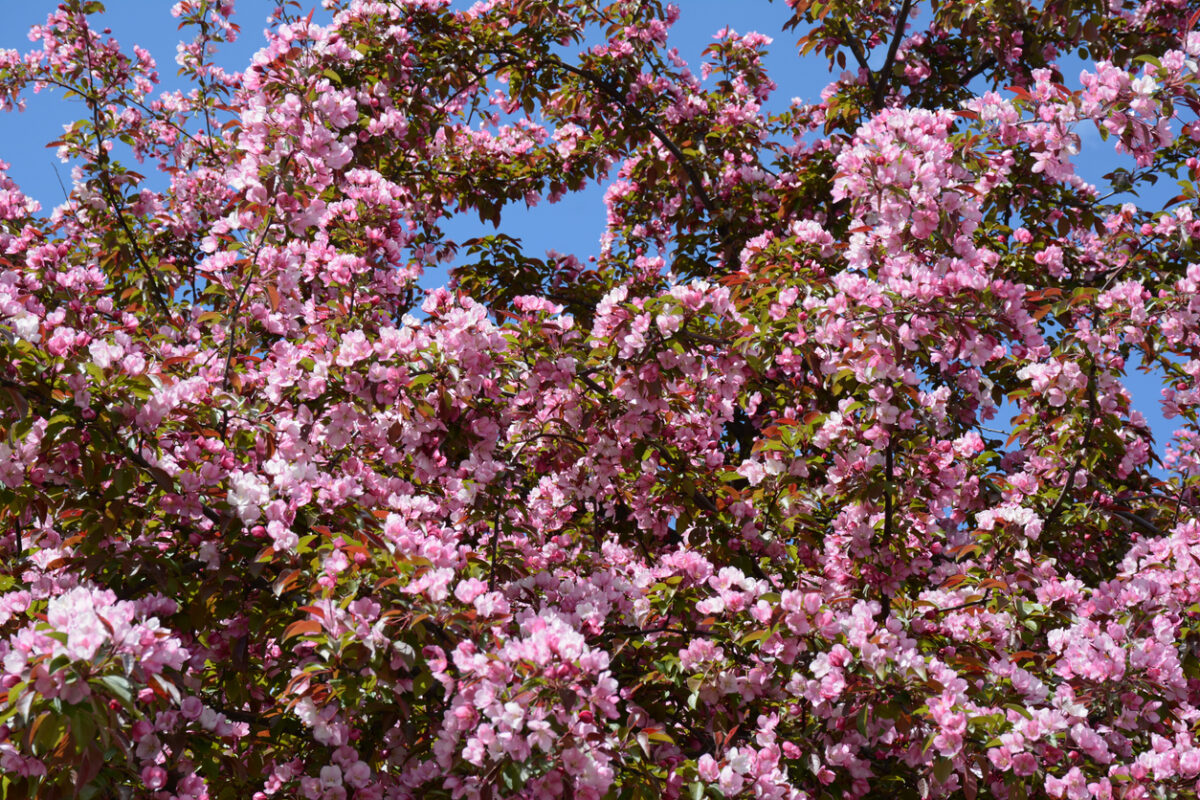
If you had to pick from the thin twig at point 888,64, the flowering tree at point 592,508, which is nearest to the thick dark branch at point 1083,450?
the flowering tree at point 592,508

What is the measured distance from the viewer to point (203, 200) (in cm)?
568

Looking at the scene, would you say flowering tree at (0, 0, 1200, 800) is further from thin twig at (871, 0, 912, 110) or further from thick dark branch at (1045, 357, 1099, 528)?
thin twig at (871, 0, 912, 110)

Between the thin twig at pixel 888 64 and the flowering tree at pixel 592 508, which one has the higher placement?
the thin twig at pixel 888 64

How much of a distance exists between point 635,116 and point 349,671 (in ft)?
15.0

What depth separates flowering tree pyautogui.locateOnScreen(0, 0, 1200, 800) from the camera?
2207mm

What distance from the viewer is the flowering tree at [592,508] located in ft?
7.24

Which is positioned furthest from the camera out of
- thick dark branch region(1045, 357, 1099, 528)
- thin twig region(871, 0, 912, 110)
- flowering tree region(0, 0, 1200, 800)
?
thin twig region(871, 0, 912, 110)

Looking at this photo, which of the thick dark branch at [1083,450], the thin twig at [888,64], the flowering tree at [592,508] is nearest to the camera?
the flowering tree at [592,508]

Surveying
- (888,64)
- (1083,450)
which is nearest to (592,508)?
(1083,450)

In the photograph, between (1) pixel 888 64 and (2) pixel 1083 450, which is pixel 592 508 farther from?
(1) pixel 888 64

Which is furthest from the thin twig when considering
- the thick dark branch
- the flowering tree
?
the thick dark branch

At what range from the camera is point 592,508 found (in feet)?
14.7

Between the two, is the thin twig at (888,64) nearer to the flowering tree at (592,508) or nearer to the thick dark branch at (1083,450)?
the flowering tree at (592,508)

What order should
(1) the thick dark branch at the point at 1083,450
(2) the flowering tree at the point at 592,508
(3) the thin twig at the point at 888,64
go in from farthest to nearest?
(3) the thin twig at the point at 888,64 → (1) the thick dark branch at the point at 1083,450 → (2) the flowering tree at the point at 592,508
